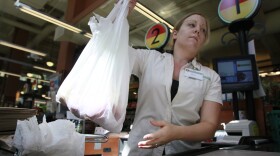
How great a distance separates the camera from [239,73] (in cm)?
198

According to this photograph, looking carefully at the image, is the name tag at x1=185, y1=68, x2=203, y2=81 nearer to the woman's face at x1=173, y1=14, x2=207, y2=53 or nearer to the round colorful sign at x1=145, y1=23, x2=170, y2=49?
the woman's face at x1=173, y1=14, x2=207, y2=53

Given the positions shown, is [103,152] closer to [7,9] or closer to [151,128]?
[151,128]

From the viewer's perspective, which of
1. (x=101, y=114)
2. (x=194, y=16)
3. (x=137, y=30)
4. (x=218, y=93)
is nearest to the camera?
(x=101, y=114)

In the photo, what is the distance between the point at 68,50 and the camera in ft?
18.6

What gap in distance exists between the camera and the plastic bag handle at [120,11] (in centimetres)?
99

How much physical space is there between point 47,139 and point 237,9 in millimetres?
2170

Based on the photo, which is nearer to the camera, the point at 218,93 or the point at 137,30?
the point at 218,93

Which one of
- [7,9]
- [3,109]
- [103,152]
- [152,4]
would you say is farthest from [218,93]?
[7,9]

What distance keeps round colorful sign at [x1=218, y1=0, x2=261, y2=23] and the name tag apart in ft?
4.53

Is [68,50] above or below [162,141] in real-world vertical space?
above

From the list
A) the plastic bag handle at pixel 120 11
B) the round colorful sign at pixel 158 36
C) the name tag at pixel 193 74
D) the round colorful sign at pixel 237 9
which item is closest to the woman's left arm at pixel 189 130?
the name tag at pixel 193 74

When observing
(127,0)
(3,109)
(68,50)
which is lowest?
(3,109)

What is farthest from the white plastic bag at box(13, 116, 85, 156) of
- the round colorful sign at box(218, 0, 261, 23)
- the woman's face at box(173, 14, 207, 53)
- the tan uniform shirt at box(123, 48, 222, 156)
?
the round colorful sign at box(218, 0, 261, 23)

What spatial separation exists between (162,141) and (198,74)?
1.58ft
